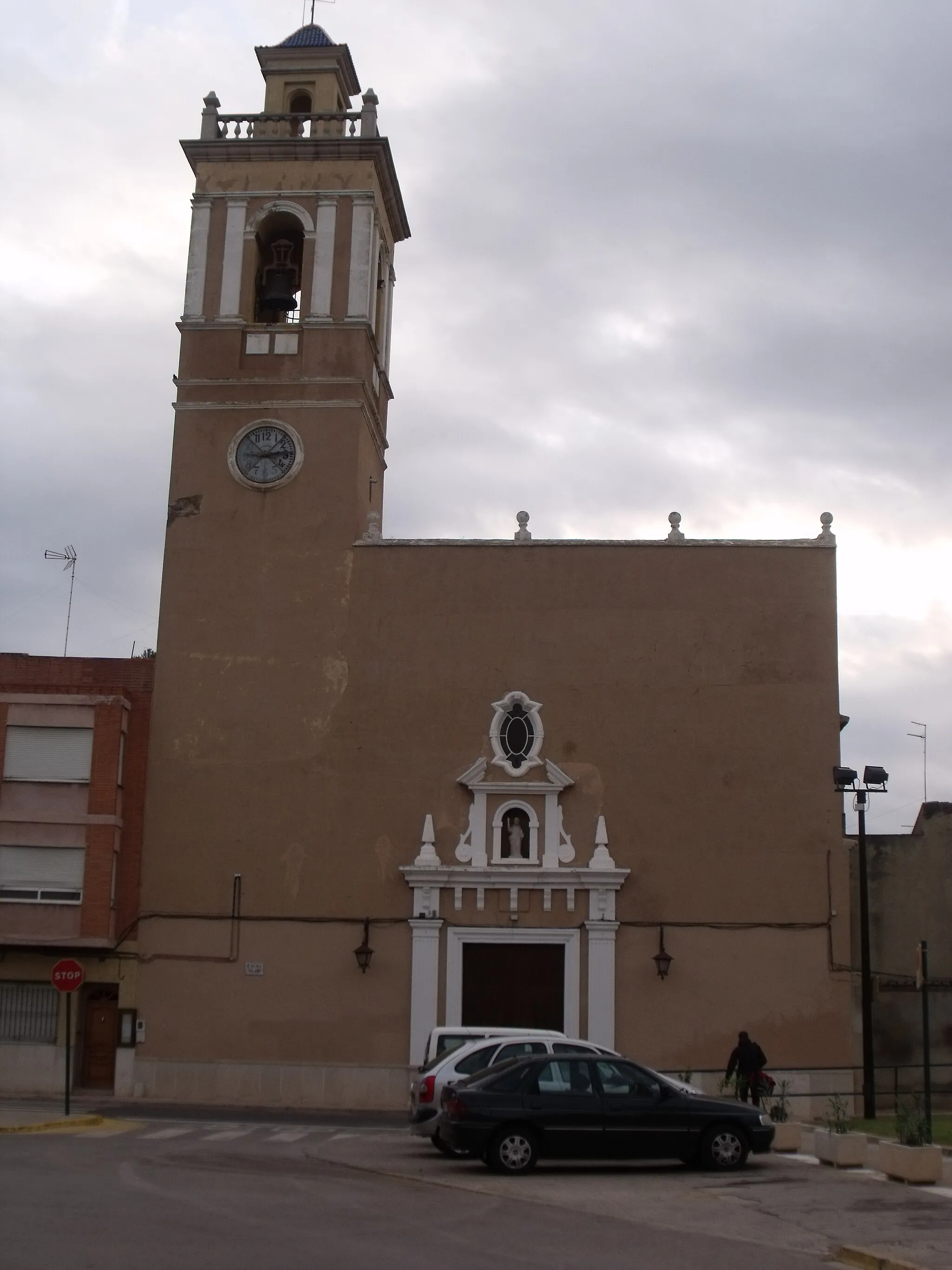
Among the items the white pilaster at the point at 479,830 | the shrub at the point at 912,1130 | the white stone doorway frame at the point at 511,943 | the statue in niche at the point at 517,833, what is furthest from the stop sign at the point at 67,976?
the shrub at the point at 912,1130

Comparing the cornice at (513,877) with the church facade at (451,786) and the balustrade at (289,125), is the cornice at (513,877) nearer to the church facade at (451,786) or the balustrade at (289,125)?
the church facade at (451,786)

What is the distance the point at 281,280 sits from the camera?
31.2 metres

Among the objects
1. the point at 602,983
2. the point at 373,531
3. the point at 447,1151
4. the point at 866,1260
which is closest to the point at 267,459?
the point at 373,531

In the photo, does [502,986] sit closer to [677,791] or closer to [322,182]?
[677,791]

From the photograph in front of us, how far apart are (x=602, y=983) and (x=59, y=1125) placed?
9916mm

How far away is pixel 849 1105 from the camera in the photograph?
86.5ft

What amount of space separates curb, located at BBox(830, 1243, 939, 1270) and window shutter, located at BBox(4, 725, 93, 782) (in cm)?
1943

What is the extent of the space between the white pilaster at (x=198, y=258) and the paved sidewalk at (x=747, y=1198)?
18230mm

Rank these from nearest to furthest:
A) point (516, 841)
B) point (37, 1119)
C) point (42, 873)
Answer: point (37, 1119) < point (42, 873) < point (516, 841)

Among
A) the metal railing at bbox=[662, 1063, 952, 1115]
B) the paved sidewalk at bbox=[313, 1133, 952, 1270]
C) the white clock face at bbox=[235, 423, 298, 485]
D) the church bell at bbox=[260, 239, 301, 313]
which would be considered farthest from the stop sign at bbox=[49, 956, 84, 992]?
the church bell at bbox=[260, 239, 301, 313]

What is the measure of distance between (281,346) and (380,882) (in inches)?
426

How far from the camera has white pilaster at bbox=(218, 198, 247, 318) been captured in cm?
3062

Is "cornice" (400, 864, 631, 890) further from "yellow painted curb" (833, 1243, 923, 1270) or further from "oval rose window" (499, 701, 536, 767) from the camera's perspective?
"yellow painted curb" (833, 1243, 923, 1270)

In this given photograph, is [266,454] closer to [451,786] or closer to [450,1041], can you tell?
[451,786]
